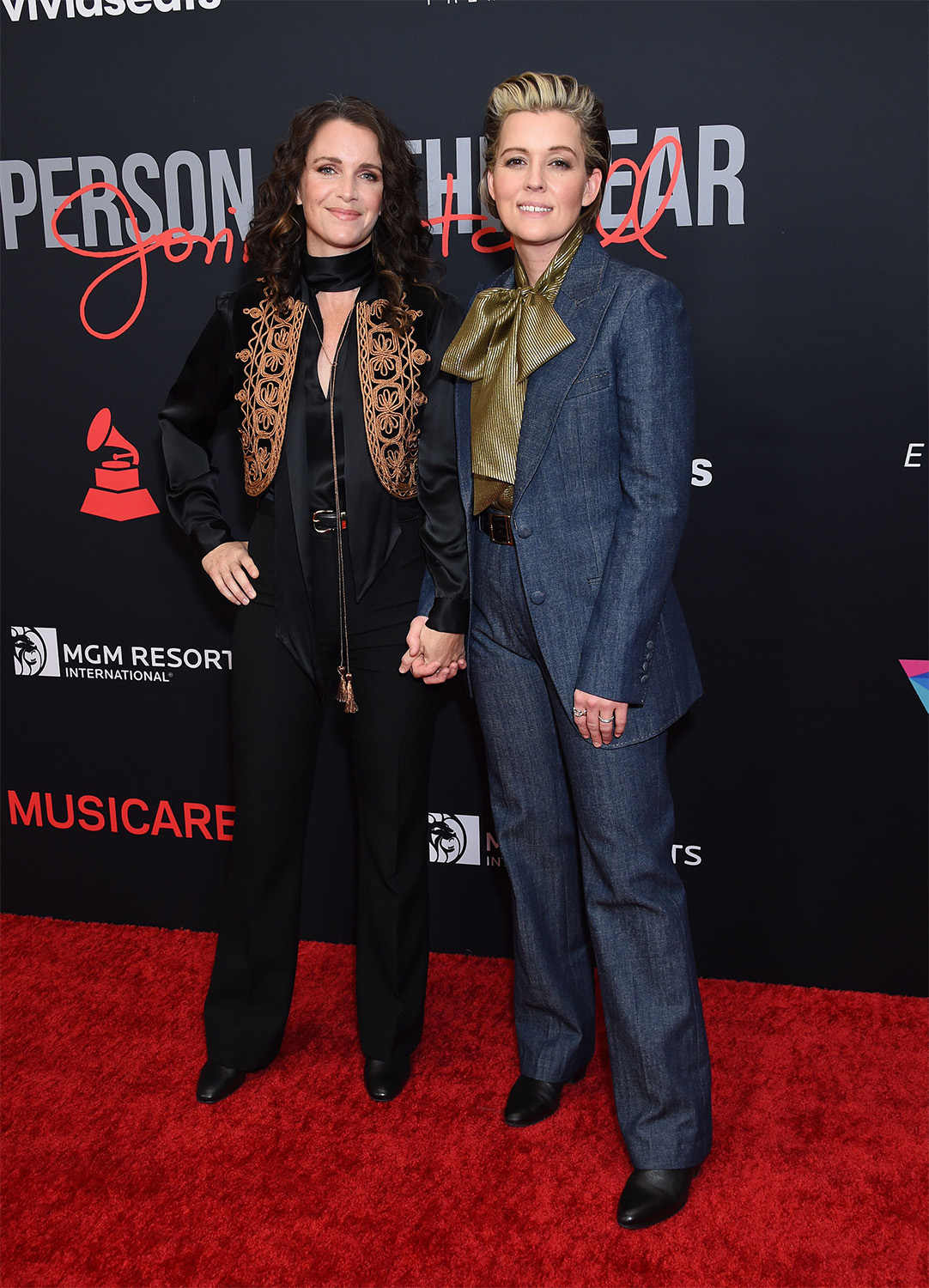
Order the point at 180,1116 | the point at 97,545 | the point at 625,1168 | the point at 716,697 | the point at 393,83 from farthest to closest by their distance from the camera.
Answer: the point at 97,545
the point at 716,697
the point at 393,83
the point at 180,1116
the point at 625,1168

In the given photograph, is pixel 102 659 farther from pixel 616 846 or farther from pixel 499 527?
pixel 616 846

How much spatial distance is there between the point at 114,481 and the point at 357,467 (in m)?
0.98

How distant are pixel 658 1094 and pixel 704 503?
3.99 ft

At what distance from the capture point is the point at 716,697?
2.53 meters

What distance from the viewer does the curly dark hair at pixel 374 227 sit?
1.98 metres

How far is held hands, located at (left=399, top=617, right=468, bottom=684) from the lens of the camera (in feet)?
6.66

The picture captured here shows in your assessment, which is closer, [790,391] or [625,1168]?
[625,1168]

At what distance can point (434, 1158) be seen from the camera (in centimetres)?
208

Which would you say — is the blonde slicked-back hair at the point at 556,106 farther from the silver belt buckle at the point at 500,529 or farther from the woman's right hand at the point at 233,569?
the woman's right hand at the point at 233,569

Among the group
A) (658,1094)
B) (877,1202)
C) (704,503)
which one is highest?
(704,503)

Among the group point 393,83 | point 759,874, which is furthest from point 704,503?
point 393,83

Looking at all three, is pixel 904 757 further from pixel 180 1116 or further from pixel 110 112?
pixel 110 112

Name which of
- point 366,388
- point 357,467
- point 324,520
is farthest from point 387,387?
point 324,520
